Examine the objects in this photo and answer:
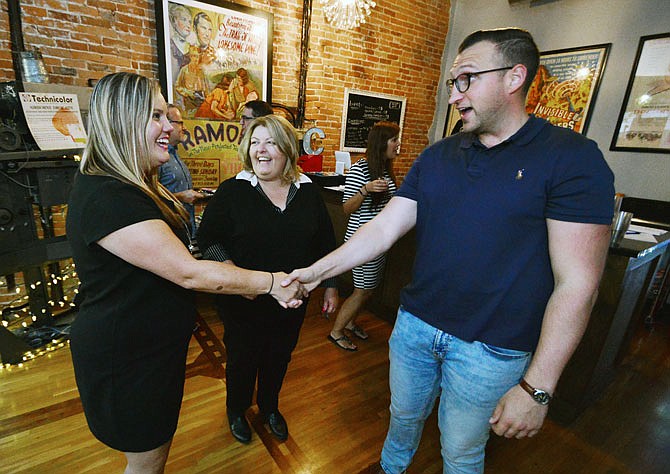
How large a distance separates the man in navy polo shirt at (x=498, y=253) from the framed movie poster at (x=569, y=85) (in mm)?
3801

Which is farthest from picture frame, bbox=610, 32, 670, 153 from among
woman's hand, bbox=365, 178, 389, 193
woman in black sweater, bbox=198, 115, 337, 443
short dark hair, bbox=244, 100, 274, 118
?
woman in black sweater, bbox=198, 115, 337, 443

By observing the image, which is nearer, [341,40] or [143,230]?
[143,230]

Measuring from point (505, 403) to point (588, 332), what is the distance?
4.89ft

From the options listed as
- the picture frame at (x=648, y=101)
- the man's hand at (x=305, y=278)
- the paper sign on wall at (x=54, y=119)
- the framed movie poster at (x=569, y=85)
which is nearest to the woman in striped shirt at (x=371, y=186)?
the man's hand at (x=305, y=278)

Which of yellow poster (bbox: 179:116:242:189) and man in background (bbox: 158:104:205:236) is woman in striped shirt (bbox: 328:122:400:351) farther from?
yellow poster (bbox: 179:116:242:189)

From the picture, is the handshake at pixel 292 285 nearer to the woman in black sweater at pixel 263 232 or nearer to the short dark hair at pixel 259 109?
the woman in black sweater at pixel 263 232

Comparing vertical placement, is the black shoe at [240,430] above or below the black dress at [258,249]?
below

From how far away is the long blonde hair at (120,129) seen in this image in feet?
3.35

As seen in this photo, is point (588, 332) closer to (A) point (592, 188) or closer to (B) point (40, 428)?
(A) point (592, 188)

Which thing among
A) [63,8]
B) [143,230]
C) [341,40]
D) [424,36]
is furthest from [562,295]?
[424,36]

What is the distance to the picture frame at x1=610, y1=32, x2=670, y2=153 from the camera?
3725 mm

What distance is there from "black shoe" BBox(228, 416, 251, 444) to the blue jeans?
79 cm

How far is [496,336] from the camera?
1.09m

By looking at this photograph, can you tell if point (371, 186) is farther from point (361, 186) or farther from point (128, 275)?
point (128, 275)
